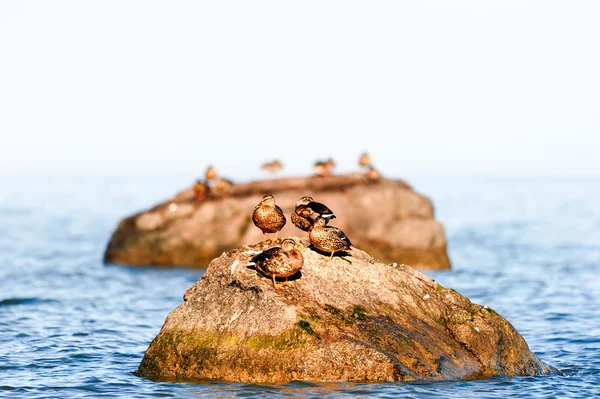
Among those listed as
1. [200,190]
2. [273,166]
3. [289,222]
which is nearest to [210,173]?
[200,190]

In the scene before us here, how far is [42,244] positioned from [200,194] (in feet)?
62.5

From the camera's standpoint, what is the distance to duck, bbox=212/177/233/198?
37.9 meters

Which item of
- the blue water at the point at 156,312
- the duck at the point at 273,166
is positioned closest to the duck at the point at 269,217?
the blue water at the point at 156,312

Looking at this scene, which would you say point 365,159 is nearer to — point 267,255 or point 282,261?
point 267,255

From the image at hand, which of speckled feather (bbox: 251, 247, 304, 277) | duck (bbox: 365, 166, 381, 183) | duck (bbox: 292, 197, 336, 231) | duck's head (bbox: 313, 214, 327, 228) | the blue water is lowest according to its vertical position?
the blue water

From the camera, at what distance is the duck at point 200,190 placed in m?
38.0

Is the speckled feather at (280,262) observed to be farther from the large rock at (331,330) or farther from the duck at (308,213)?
the duck at (308,213)

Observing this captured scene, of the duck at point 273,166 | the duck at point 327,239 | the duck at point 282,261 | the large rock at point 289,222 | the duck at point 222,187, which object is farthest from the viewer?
the duck at point 273,166

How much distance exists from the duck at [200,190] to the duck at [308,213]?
20.5 m

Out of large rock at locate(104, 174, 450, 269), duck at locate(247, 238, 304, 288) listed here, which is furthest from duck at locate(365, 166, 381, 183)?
duck at locate(247, 238, 304, 288)

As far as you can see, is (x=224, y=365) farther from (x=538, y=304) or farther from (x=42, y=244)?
(x=42, y=244)

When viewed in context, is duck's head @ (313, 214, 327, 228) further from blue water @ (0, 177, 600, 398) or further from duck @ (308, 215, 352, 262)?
blue water @ (0, 177, 600, 398)

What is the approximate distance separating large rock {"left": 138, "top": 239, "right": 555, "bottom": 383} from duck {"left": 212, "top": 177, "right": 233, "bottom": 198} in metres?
21.6

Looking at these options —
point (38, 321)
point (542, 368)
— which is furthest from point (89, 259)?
point (542, 368)
